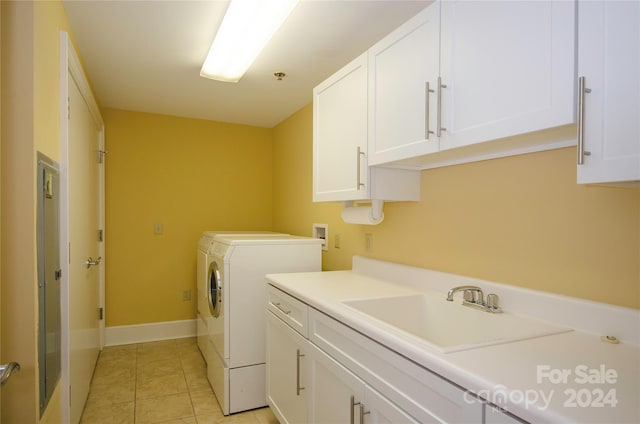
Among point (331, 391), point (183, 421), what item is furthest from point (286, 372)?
point (183, 421)

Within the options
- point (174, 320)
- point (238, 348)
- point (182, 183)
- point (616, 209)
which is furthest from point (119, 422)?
point (616, 209)

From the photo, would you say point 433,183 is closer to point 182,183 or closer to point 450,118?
point 450,118

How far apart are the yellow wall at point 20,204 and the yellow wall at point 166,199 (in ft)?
8.05

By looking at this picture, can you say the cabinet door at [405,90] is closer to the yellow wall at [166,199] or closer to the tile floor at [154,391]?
the tile floor at [154,391]

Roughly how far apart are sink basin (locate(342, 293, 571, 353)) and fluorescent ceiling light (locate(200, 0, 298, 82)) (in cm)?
135

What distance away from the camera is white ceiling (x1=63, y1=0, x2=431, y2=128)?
6.13ft

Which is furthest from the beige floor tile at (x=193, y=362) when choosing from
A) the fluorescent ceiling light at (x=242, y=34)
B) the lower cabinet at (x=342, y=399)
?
the fluorescent ceiling light at (x=242, y=34)

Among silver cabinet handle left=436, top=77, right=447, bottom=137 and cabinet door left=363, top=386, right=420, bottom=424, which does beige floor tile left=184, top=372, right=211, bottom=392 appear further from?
silver cabinet handle left=436, top=77, right=447, bottom=137

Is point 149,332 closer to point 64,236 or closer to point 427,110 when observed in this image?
point 64,236

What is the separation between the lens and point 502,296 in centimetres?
150

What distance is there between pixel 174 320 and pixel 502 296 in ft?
10.9

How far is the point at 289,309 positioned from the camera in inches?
77.9

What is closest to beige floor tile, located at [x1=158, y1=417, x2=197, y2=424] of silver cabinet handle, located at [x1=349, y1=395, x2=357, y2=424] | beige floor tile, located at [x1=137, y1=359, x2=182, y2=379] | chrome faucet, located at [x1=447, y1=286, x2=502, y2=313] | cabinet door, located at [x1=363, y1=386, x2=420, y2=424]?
beige floor tile, located at [x1=137, y1=359, x2=182, y2=379]

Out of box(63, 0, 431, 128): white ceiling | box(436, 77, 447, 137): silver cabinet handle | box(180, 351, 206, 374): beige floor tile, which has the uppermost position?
box(63, 0, 431, 128): white ceiling
